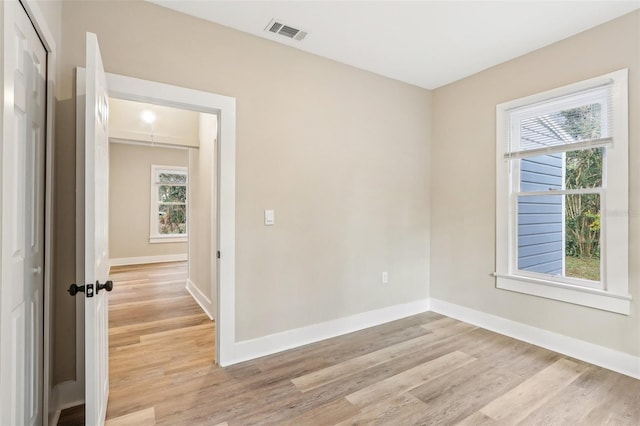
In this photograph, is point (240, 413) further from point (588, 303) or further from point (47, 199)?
point (588, 303)

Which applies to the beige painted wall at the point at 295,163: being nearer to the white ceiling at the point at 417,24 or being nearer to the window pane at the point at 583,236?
the white ceiling at the point at 417,24

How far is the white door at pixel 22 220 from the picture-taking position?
1.17m

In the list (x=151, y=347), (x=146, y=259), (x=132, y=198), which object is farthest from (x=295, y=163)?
(x=146, y=259)

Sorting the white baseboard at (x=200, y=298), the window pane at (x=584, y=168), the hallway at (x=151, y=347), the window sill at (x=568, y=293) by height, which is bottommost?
the hallway at (x=151, y=347)

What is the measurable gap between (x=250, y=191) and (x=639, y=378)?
329 cm

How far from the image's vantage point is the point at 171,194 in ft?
25.3

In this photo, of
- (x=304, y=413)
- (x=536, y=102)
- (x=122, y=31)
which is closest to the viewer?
(x=304, y=413)

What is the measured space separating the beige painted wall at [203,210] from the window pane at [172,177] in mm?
2955

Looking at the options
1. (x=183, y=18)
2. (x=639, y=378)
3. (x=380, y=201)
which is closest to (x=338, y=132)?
(x=380, y=201)

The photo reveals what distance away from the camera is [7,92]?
1155 millimetres

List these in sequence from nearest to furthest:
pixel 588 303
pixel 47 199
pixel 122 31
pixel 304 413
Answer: pixel 47 199
pixel 304 413
pixel 122 31
pixel 588 303

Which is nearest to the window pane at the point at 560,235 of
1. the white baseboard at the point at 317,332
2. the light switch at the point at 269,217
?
the white baseboard at the point at 317,332

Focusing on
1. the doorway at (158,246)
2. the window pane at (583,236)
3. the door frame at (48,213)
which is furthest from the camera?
the doorway at (158,246)

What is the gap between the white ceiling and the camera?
7.61 feet
